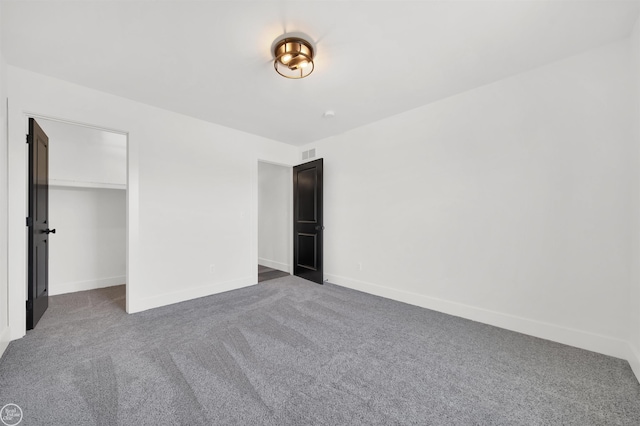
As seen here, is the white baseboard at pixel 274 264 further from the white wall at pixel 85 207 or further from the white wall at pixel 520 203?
the white wall at pixel 85 207

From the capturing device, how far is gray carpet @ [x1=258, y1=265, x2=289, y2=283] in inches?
176

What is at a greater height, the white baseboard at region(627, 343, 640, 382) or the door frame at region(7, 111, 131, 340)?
the door frame at region(7, 111, 131, 340)

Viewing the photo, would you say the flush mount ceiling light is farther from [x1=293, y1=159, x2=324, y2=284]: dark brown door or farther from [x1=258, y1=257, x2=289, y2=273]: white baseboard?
[x1=258, y1=257, x2=289, y2=273]: white baseboard

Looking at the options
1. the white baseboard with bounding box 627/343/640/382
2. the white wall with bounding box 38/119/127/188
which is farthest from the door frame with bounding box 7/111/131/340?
the white baseboard with bounding box 627/343/640/382

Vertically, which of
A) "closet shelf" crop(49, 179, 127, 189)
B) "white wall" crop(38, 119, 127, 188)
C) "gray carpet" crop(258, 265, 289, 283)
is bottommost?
"gray carpet" crop(258, 265, 289, 283)

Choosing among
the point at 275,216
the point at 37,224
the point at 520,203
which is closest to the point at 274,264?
the point at 275,216

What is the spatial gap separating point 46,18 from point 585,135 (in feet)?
14.1

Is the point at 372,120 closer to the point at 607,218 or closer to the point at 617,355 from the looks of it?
the point at 607,218

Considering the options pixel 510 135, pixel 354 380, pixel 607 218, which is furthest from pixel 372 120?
pixel 354 380

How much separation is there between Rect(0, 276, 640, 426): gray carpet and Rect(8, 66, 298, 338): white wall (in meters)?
0.61

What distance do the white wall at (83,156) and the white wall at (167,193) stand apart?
1.23 meters

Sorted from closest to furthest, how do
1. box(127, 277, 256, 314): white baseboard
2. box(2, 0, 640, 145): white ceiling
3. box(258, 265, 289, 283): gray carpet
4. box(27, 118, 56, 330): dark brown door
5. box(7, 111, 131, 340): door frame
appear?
box(2, 0, 640, 145): white ceiling → box(7, 111, 131, 340): door frame → box(27, 118, 56, 330): dark brown door → box(127, 277, 256, 314): white baseboard → box(258, 265, 289, 283): gray carpet

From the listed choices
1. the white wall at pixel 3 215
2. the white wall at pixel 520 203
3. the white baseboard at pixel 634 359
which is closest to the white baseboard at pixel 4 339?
the white wall at pixel 3 215

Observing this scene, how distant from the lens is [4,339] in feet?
6.70
